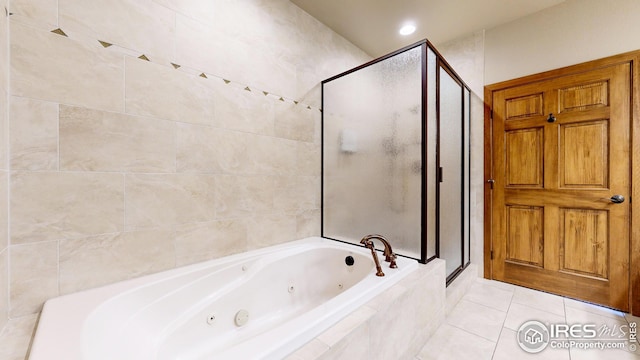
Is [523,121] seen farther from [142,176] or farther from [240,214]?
[142,176]

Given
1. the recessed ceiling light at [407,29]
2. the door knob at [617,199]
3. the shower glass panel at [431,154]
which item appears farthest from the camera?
the recessed ceiling light at [407,29]

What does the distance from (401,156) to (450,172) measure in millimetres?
576

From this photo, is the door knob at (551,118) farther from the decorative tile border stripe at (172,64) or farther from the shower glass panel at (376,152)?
the decorative tile border stripe at (172,64)

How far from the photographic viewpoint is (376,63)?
77.6 inches

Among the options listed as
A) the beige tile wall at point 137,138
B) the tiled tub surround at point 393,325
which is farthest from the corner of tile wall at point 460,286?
the beige tile wall at point 137,138

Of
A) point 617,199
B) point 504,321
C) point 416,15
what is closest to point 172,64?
point 416,15

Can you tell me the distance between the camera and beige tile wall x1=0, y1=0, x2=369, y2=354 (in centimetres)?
104

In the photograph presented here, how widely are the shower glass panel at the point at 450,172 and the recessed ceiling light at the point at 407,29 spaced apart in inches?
28.3

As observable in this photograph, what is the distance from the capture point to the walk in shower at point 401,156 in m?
1.72

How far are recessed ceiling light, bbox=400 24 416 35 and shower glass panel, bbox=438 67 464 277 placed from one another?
2.36 feet

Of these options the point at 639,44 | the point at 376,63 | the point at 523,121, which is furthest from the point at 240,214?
the point at 639,44

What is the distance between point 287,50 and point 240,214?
4.51 ft

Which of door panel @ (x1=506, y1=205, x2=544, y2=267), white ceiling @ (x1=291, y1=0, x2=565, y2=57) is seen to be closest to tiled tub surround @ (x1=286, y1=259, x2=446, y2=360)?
door panel @ (x1=506, y1=205, x2=544, y2=267)

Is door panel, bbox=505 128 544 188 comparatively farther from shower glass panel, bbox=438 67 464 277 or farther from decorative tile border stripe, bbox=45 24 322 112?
decorative tile border stripe, bbox=45 24 322 112
